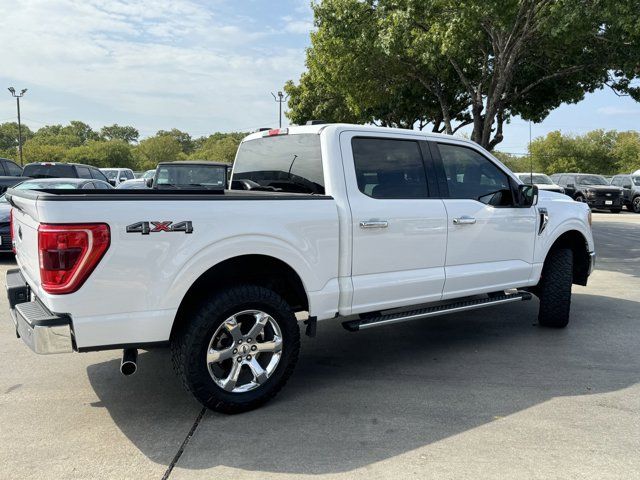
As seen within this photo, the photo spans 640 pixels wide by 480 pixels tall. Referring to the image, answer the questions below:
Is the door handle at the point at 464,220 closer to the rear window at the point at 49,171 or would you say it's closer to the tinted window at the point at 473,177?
the tinted window at the point at 473,177

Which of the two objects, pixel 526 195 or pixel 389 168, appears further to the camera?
pixel 526 195

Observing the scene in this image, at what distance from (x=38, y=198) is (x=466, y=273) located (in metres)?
3.38

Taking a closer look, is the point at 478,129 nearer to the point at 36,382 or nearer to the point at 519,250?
the point at 519,250

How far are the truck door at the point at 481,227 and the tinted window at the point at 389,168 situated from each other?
233 mm

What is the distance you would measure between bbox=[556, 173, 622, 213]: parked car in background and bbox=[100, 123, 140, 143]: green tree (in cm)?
14100

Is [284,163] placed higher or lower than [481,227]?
higher

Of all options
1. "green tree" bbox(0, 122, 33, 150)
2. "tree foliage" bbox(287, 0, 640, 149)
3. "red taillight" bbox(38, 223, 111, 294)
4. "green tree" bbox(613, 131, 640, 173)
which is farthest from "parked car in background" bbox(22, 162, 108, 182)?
"green tree" bbox(0, 122, 33, 150)

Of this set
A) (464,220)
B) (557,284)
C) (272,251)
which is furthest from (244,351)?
(557,284)

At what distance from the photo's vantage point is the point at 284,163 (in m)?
4.71

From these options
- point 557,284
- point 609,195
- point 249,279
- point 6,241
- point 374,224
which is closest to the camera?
point 249,279

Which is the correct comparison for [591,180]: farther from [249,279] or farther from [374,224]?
[249,279]

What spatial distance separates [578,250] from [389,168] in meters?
2.99

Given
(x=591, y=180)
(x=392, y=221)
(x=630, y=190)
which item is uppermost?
(x=591, y=180)

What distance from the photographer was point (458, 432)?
3.48m
